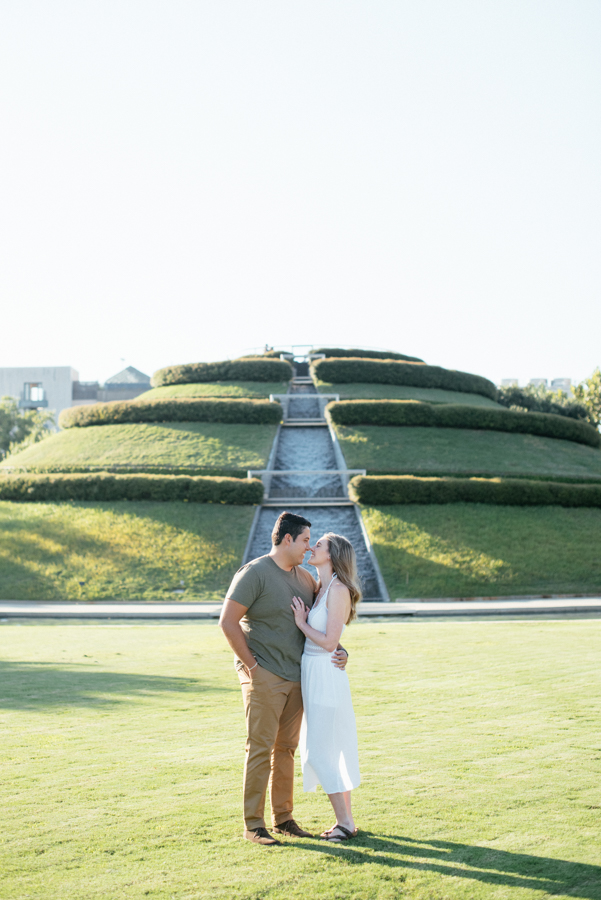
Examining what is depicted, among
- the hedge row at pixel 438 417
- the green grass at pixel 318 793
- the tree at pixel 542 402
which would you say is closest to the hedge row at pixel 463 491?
the hedge row at pixel 438 417

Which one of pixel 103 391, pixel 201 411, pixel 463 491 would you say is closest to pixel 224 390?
pixel 201 411

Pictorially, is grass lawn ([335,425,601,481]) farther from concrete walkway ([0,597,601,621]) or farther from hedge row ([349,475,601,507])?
concrete walkway ([0,597,601,621])

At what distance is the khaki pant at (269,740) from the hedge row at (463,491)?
1672 cm

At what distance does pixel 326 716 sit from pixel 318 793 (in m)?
1.36

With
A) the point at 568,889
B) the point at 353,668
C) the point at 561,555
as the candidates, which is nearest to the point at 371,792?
the point at 568,889

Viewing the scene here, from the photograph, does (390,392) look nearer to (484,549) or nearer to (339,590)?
(484,549)

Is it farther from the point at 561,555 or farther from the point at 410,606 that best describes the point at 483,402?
the point at 410,606

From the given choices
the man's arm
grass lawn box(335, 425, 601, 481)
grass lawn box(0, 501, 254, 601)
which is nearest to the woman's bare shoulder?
the man's arm

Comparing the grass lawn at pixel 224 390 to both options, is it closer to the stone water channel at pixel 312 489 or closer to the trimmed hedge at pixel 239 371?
the trimmed hedge at pixel 239 371

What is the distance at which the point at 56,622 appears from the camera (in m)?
15.0

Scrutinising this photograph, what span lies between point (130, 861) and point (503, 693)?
16.3ft

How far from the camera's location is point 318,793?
5.23m

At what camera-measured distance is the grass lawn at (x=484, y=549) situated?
58.2 ft

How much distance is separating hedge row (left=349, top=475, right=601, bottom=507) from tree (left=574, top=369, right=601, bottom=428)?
108ft
